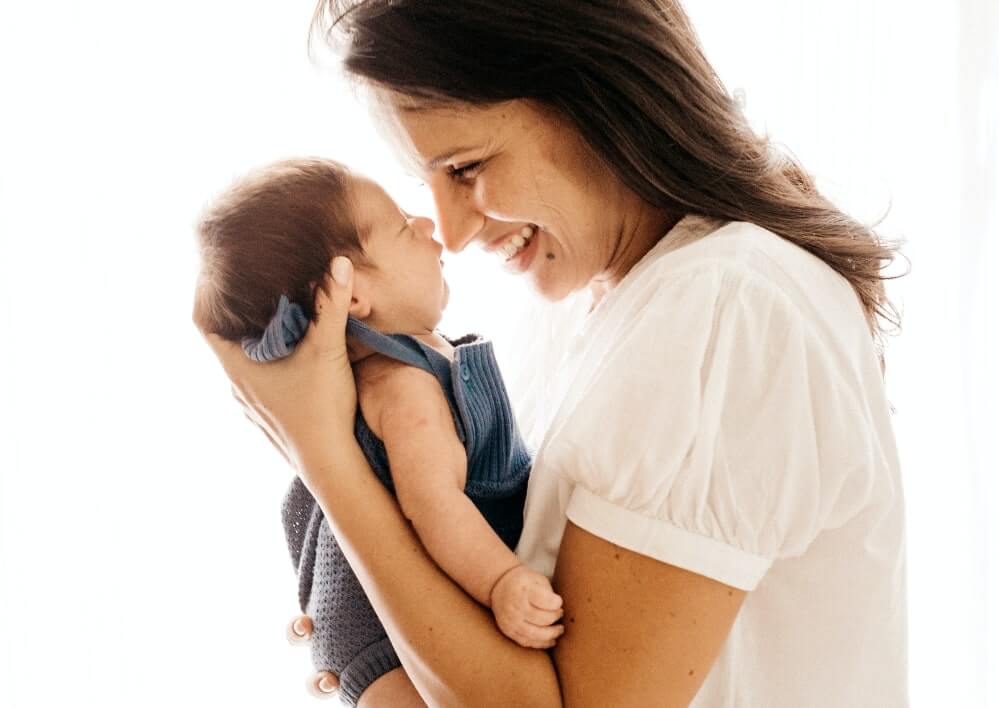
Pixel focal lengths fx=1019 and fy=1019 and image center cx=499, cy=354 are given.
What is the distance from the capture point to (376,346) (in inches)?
45.1

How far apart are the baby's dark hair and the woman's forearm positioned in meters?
0.18

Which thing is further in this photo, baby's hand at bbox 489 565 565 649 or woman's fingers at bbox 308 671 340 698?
woman's fingers at bbox 308 671 340 698

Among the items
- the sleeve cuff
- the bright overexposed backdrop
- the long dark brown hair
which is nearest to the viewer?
the sleeve cuff

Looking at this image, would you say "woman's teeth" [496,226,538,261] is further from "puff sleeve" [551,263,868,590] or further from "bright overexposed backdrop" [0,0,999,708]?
"puff sleeve" [551,263,868,590]

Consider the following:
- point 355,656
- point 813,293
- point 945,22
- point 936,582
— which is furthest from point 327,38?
point 936,582

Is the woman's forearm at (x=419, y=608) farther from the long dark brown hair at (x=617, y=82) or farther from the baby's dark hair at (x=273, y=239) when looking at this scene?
the long dark brown hair at (x=617, y=82)

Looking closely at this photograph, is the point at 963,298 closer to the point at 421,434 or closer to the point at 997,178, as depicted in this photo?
the point at 997,178

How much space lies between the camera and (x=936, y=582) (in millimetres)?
→ 2236

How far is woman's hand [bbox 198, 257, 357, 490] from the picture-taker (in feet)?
3.66

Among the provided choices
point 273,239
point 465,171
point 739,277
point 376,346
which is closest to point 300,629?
point 376,346

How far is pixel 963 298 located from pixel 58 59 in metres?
1.81

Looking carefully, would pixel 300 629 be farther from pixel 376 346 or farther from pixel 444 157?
pixel 444 157

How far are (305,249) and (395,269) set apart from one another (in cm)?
11

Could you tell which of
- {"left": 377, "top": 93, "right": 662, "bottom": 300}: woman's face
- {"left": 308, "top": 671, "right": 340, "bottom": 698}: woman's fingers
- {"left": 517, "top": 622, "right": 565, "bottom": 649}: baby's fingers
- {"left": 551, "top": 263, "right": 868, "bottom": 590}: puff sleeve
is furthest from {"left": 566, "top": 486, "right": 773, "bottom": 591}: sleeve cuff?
{"left": 308, "top": 671, "right": 340, "bottom": 698}: woman's fingers
